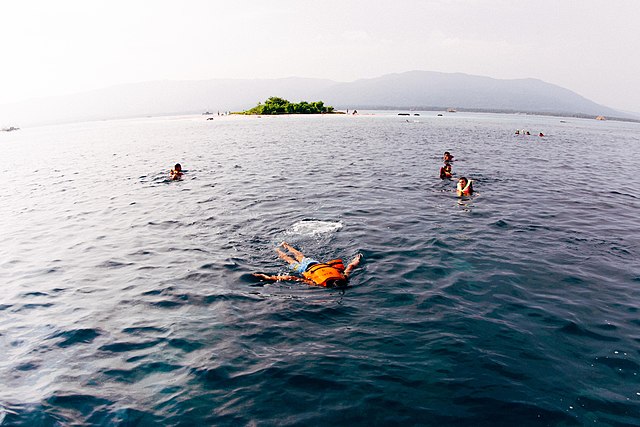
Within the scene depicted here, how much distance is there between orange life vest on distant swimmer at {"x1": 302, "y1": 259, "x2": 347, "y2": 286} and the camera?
34.9 ft

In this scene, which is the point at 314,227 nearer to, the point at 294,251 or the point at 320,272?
the point at 294,251

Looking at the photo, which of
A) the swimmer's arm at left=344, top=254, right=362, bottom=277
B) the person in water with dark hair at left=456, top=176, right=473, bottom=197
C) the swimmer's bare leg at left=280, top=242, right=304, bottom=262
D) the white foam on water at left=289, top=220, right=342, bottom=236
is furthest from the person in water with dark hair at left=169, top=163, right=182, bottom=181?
the person in water with dark hair at left=456, top=176, right=473, bottom=197

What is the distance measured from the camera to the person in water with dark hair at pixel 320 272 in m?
10.7

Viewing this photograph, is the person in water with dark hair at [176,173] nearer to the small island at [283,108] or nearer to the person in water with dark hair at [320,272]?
the person in water with dark hair at [320,272]

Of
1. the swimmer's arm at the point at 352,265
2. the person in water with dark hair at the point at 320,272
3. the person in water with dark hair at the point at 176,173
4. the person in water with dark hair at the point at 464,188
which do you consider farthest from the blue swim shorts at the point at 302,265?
the person in water with dark hair at the point at 176,173

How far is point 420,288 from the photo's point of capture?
10.8 m

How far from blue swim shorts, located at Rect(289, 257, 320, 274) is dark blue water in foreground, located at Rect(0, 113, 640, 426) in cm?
72

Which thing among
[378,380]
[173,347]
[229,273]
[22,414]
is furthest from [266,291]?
[22,414]

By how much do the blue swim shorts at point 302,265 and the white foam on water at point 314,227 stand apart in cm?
331

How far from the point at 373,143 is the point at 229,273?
4243cm

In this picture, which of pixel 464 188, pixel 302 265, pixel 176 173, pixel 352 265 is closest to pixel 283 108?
pixel 176 173

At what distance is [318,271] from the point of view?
10828mm

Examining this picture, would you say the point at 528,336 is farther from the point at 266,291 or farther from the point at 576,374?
the point at 266,291

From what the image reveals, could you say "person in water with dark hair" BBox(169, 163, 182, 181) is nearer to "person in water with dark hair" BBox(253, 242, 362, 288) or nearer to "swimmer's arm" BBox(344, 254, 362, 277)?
"person in water with dark hair" BBox(253, 242, 362, 288)
